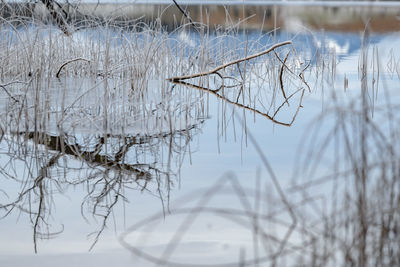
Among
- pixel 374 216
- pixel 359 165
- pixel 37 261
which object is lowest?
pixel 37 261

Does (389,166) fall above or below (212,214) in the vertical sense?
above

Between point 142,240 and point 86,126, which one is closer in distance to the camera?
point 142,240

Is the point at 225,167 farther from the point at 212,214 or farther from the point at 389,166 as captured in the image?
the point at 389,166

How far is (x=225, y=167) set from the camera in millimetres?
4078

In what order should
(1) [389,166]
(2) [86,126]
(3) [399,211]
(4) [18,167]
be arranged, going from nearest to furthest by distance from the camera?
(3) [399,211] → (1) [389,166] → (4) [18,167] → (2) [86,126]

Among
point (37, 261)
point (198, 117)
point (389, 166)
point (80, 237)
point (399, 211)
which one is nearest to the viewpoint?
point (399, 211)

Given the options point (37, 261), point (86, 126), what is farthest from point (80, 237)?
point (86, 126)

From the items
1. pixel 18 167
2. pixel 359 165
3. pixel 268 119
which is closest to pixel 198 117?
pixel 268 119

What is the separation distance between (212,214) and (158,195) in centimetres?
56

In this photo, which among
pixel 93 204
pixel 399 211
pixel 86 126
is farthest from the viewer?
pixel 86 126

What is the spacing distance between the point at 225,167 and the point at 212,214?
1.23 meters

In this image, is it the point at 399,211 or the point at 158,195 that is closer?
the point at 399,211

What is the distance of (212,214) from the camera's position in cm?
286

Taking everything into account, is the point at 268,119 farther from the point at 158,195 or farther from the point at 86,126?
the point at 158,195
